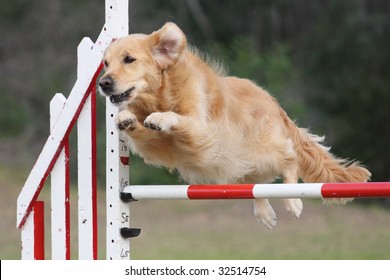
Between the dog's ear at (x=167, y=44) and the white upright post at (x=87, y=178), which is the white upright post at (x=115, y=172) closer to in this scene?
the white upright post at (x=87, y=178)

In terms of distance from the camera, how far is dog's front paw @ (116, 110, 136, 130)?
192 inches

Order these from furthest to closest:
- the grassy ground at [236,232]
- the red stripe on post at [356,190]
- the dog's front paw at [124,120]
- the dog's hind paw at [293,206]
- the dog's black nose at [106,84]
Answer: the grassy ground at [236,232]
the dog's hind paw at [293,206]
the dog's front paw at [124,120]
the dog's black nose at [106,84]
the red stripe on post at [356,190]

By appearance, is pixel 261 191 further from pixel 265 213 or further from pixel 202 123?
pixel 265 213

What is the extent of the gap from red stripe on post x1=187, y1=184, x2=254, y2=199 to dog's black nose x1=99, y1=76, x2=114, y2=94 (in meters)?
0.64

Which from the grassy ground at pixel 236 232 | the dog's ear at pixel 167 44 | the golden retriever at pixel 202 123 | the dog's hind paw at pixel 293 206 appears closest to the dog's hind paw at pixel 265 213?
the golden retriever at pixel 202 123

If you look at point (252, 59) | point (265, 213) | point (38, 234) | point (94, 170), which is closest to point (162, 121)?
point (94, 170)

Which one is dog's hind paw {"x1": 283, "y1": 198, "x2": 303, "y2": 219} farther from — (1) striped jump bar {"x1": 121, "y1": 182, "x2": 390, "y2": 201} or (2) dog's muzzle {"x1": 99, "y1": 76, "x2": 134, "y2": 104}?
(2) dog's muzzle {"x1": 99, "y1": 76, "x2": 134, "y2": 104}

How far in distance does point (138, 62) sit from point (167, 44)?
226mm

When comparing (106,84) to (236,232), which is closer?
(106,84)

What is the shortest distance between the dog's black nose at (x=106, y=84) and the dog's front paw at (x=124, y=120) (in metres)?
0.16

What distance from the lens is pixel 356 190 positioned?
167 inches

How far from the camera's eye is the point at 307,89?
24.2 meters

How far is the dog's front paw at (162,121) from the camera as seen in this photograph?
481 centimetres

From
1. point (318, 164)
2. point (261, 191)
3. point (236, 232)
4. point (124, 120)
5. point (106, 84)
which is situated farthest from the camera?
point (236, 232)
